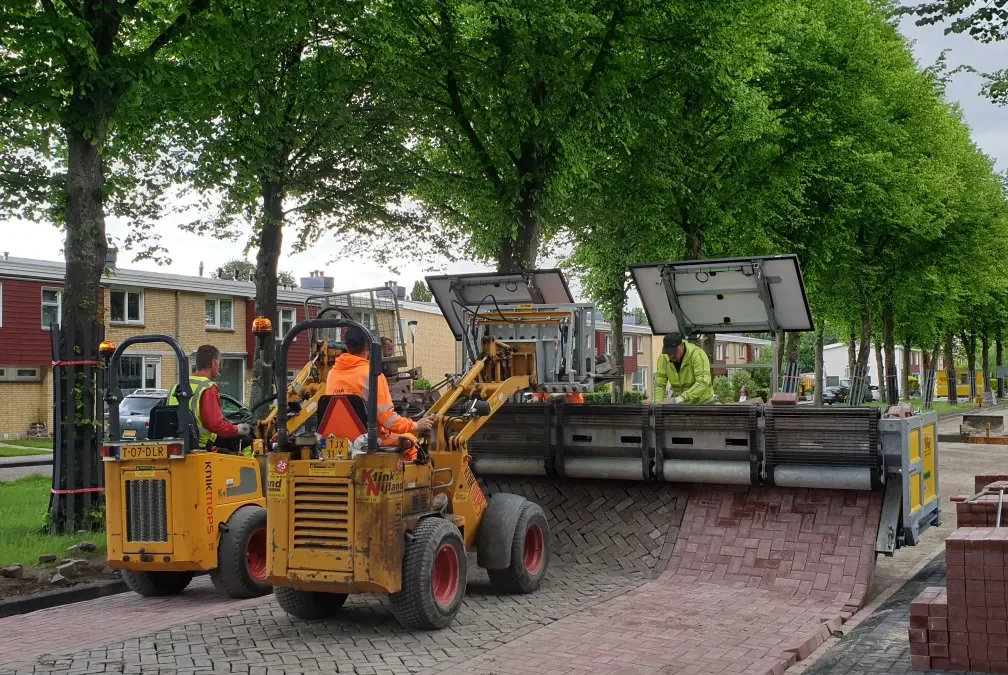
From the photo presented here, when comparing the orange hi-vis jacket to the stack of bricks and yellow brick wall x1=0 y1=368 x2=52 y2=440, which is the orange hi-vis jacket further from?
yellow brick wall x1=0 y1=368 x2=52 y2=440

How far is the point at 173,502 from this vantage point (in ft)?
28.2

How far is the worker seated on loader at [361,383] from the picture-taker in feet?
24.8

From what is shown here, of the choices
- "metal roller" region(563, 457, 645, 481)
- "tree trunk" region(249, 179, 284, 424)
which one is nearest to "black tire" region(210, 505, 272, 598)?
"metal roller" region(563, 457, 645, 481)

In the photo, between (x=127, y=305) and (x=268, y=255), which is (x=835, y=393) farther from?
(x=268, y=255)

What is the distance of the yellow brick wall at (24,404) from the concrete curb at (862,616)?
29.0 meters

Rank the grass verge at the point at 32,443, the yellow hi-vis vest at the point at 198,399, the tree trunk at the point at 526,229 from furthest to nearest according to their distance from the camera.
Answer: the grass verge at the point at 32,443, the tree trunk at the point at 526,229, the yellow hi-vis vest at the point at 198,399

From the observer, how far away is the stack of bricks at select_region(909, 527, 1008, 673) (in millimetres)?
6324

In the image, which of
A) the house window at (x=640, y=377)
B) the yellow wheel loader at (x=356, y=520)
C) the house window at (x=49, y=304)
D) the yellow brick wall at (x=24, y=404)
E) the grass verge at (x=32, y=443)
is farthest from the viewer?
the house window at (x=640, y=377)

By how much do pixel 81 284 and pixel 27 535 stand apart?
2.81 metres

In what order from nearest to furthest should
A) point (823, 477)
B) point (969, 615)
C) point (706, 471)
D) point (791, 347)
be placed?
point (969, 615) < point (823, 477) < point (706, 471) < point (791, 347)

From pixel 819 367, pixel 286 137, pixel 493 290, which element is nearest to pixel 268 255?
pixel 286 137

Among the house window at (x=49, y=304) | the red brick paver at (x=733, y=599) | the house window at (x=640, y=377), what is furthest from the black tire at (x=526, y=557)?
the house window at (x=640, y=377)

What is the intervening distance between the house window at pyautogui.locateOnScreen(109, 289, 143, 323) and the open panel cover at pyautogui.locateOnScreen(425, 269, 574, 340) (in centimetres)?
2707

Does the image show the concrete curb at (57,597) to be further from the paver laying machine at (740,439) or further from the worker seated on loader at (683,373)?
the worker seated on loader at (683,373)
